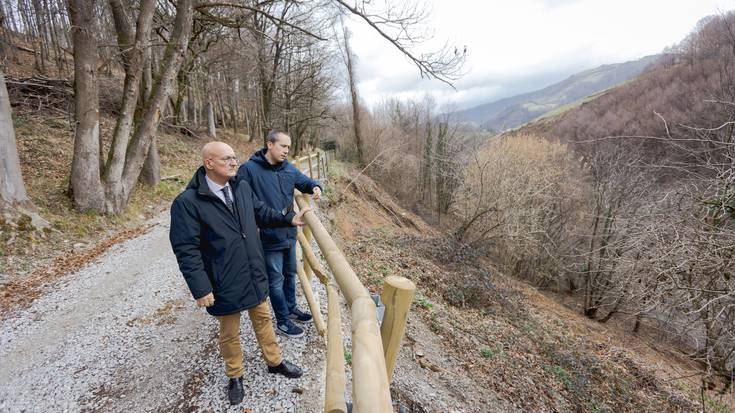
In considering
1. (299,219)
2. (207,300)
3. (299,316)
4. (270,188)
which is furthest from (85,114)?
(207,300)

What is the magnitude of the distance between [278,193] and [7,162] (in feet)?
19.9

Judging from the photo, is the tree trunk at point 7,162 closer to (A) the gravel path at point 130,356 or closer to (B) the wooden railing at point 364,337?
(A) the gravel path at point 130,356

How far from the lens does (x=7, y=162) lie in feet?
18.8

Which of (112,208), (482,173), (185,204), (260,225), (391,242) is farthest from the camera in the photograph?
(482,173)

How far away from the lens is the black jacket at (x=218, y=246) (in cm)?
214

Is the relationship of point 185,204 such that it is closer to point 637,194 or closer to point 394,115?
point 637,194

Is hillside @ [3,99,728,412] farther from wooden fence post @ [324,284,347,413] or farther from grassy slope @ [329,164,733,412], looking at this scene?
wooden fence post @ [324,284,347,413]

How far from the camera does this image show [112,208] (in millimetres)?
7297

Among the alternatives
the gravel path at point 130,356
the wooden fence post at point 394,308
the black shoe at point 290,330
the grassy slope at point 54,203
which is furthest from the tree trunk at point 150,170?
the wooden fence post at point 394,308

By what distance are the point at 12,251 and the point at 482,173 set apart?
50.3 feet

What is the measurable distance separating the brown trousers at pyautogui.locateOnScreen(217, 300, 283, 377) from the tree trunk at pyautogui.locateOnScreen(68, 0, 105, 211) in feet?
21.2

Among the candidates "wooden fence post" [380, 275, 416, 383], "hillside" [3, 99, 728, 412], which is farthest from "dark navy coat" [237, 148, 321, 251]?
"hillside" [3, 99, 728, 412]

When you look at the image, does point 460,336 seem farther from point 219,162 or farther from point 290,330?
point 219,162

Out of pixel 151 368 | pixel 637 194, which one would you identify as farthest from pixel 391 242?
pixel 637 194
